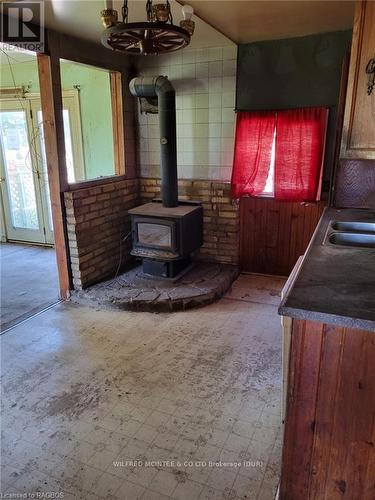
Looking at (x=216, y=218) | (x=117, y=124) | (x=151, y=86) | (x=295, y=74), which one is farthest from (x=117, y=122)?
(x=295, y=74)

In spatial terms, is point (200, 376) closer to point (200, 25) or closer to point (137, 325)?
point (137, 325)

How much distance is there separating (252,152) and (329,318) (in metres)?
2.88

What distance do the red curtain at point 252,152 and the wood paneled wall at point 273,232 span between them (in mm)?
198

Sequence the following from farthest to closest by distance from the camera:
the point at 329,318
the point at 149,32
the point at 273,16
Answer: the point at 273,16 < the point at 149,32 < the point at 329,318

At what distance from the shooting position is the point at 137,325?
3.12 m

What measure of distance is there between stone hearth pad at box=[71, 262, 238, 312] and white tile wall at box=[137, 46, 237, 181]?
3.68ft

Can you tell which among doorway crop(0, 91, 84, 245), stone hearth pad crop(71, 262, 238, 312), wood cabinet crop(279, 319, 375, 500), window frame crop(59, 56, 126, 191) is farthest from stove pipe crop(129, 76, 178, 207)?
wood cabinet crop(279, 319, 375, 500)

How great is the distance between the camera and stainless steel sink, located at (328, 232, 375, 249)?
2.12m

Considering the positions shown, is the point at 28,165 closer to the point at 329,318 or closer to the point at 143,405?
the point at 143,405

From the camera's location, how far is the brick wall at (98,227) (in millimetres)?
3498

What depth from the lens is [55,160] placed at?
3270 millimetres

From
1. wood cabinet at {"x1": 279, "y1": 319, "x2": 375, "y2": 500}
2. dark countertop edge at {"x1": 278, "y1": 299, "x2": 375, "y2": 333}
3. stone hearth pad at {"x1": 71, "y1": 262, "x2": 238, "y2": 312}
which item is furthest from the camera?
stone hearth pad at {"x1": 71, "y1": 262, "x2": 238, "y2": 312}

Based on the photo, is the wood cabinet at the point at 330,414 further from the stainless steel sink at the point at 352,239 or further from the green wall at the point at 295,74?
the green wall at the point at 295,74

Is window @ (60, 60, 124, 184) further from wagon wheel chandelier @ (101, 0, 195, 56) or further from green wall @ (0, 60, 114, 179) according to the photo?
wagon wheel chandelier @ (101, 0, 195, 56)
